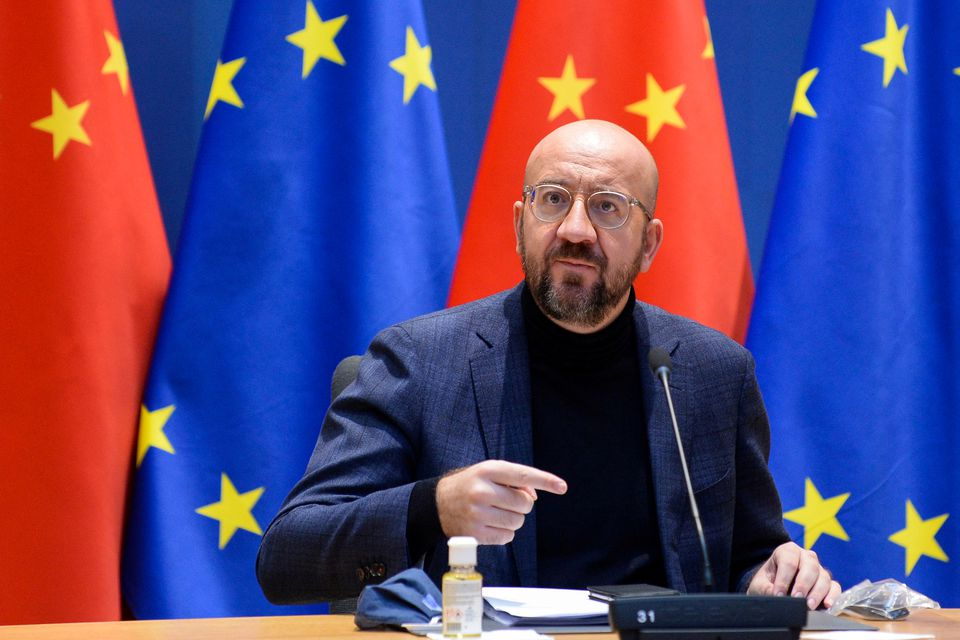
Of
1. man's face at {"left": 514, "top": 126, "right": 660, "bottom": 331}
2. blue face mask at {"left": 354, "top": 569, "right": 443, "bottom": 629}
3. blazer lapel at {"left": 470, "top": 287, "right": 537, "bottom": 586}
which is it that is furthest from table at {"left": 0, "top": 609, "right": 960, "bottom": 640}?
man's face at {"left": 514, "top": 126, "right": 660, "bottom": 331}

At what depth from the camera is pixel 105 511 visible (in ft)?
8.50

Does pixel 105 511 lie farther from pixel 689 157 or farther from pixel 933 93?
pixel 933 93

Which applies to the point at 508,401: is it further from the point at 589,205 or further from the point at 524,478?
the point at 524,478

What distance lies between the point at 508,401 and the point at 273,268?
1.01 m

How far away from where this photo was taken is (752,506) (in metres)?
2.07

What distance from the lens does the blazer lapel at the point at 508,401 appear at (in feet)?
6.12

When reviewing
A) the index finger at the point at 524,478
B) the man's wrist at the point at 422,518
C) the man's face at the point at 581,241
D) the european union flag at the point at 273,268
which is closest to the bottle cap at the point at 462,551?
the index finger at the point at 524,478

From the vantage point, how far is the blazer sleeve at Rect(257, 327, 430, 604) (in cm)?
167

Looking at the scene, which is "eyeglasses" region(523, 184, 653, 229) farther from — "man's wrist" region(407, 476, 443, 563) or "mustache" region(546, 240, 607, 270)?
"man's wrist" region(407, 476, 443, 563)

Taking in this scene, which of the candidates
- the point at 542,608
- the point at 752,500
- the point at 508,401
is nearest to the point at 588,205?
the point at 508,401

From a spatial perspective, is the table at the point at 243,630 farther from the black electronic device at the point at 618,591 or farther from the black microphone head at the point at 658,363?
the black microphone head at the point at 658,363

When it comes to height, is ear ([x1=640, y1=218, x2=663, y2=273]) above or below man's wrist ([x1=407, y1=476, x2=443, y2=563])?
above

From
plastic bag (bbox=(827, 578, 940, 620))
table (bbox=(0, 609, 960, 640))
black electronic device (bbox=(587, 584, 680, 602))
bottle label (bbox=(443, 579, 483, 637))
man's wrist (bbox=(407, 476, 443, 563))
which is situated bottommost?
plastic bag (bbox=(827, 578, 940, 620))

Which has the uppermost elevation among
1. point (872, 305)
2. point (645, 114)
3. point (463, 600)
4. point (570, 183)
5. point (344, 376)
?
point (645, 114)
